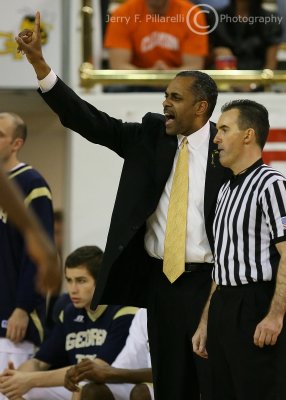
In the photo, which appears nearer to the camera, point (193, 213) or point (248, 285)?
point (248, 285)

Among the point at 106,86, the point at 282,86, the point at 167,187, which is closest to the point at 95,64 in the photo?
the point at 106,86

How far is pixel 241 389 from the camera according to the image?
4.45 m

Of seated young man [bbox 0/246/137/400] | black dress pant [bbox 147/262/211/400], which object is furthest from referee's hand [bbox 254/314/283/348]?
seated young man [bbox 0/246/137/400]

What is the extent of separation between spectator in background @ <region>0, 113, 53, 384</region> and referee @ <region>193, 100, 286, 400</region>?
6.57 feet

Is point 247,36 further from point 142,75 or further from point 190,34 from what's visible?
point 142,75

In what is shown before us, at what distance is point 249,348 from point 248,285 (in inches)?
11.1

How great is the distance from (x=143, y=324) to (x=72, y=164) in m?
1.81

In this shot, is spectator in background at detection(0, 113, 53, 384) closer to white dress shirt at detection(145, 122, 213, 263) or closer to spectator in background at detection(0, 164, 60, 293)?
white dress shirt at detection(145, 122, 213, 263)

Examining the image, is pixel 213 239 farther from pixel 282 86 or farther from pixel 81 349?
pixel 282 86

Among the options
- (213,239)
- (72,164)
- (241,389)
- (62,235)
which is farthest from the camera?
(62,235)

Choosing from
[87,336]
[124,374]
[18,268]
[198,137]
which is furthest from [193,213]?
[18,268]

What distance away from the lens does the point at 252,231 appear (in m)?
4.48

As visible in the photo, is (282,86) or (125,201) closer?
(125,201)

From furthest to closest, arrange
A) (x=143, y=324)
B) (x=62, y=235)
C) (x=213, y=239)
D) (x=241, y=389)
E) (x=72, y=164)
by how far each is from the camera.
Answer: (x=62, y=235) < (x=72, y=164) < (x=143, y=324) < (x=213, y=239) < (x=241, y=389)
